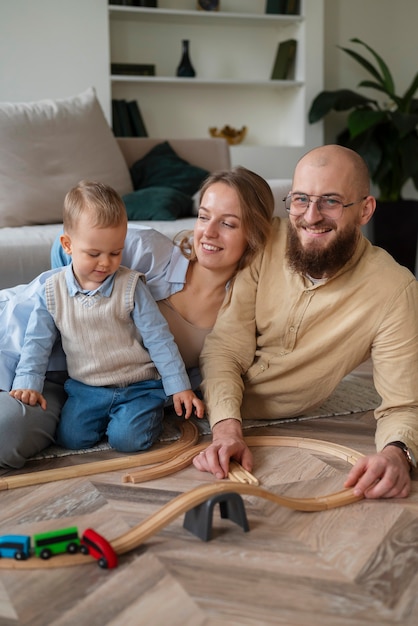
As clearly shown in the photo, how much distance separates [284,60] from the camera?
17.3 feet

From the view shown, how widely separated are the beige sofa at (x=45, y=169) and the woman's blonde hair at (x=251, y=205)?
104cm

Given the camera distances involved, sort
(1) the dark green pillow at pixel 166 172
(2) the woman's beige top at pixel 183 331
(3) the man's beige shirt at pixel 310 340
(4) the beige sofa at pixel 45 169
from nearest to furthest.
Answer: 1. (3) the man's beige shirt at pixel 310 340
2. (2) the woman's beige top at pixel 183 331
3. (4) the beige sofa at pixel 45 169
4. (1) the dark green pillow at pixel 166 172

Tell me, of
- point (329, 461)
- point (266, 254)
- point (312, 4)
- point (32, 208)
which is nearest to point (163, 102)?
point (312, 4)

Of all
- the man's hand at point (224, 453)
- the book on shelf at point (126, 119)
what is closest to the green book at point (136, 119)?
the book on shelf at point (126, 119)

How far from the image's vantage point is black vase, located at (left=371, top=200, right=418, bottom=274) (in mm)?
5023

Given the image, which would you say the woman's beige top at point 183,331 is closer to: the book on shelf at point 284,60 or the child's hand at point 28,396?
the child's hand at point 28,396

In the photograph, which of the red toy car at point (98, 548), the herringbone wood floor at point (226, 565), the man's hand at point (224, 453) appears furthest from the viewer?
the man's hand at point (224, 453)

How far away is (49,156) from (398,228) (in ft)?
8.47

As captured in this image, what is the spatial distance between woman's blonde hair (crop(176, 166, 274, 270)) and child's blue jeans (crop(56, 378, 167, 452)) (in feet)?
1.45

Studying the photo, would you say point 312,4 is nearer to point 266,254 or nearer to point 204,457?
point 266,254

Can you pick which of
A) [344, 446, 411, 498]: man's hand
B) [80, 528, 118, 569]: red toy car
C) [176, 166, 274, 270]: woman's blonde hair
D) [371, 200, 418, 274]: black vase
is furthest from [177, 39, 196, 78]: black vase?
[80, 528, 118, 569]: red toy car

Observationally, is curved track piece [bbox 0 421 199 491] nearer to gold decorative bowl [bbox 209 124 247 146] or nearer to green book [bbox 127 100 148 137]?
green book [bbox 127 100 148 137]

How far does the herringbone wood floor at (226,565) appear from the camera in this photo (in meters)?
1.19

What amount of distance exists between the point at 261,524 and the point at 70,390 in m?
0.70
